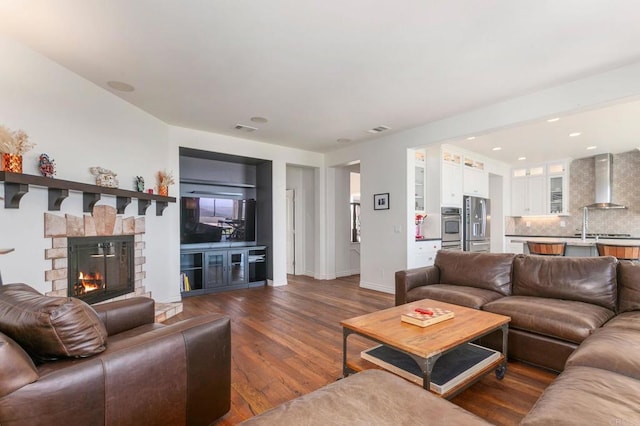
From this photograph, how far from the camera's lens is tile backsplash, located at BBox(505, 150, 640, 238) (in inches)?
253

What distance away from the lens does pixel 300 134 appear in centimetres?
509

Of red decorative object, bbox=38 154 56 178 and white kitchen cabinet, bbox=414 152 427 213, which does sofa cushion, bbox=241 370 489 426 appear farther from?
white kitchen cabinet, bbox=414 152 427 213

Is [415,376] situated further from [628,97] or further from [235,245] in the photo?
[235,245]

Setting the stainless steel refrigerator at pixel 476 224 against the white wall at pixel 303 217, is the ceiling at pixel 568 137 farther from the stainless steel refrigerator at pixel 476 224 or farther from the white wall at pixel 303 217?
the white wall at pixel 303 217

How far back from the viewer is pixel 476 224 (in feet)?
20.8

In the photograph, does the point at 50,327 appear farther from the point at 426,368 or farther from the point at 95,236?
the point at 95,236

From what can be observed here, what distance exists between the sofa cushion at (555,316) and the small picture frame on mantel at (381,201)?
8.86 feet

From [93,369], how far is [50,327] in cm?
24

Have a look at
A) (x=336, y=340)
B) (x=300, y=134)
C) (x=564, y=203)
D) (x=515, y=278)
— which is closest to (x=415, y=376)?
(x=336, y=340)

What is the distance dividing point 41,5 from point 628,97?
4825 millimetres

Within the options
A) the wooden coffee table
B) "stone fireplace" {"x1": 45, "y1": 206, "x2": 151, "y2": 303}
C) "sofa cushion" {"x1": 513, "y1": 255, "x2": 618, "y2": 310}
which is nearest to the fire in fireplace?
"stone fireplace" {"x1": 45, "y1": 206, "x2": 151, "y2": 303}

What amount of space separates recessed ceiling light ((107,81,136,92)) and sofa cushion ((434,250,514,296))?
3.95m

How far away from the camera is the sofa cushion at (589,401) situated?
3.52 feet

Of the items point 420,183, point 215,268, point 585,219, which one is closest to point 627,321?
point 420,183
